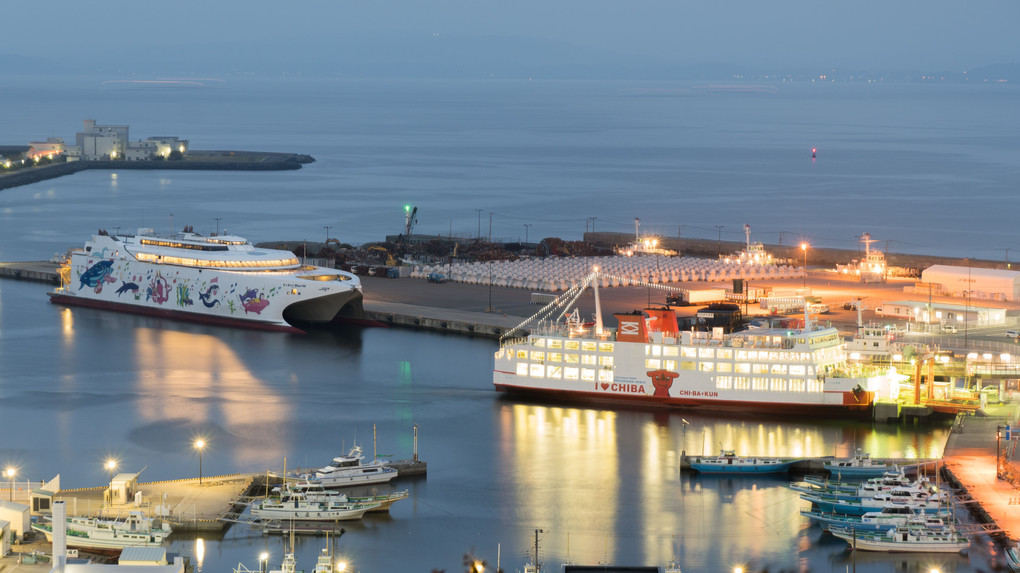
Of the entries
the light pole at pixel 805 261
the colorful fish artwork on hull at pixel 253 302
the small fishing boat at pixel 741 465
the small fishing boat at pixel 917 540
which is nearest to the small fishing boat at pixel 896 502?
the small fishing boat at pixel 917 540

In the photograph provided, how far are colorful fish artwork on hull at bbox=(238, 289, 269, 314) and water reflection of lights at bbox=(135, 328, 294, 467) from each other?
164 cm

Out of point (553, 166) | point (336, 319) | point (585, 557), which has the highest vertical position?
point (553, 166)

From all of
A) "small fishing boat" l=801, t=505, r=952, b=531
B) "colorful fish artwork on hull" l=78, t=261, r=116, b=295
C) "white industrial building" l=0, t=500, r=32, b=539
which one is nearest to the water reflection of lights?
"colorful fish artwork on hull" l=78, t=261, r=116, b=295

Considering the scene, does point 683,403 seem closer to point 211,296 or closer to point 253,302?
point 253,302

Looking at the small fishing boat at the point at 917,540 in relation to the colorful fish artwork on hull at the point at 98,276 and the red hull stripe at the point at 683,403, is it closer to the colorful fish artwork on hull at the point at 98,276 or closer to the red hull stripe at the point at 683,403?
the red hull stripe at the point at 683,403

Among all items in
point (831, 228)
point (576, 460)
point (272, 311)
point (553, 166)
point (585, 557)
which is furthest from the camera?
point (553, 166)

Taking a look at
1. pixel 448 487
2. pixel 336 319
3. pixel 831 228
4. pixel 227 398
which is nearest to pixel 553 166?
pixel 831 228

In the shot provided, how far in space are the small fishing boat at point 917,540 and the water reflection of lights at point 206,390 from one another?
10.4 metres

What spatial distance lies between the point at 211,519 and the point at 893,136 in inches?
5067

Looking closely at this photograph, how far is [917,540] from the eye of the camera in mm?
19734

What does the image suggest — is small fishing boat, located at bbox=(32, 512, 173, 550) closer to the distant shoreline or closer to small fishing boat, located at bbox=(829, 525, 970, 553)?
small fishing boat, located at bbox=(829, 525, 970, 553)

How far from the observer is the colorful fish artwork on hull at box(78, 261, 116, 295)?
141 feet

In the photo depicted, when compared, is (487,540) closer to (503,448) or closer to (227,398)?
(503,448)

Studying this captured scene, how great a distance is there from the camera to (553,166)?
108000 mm
